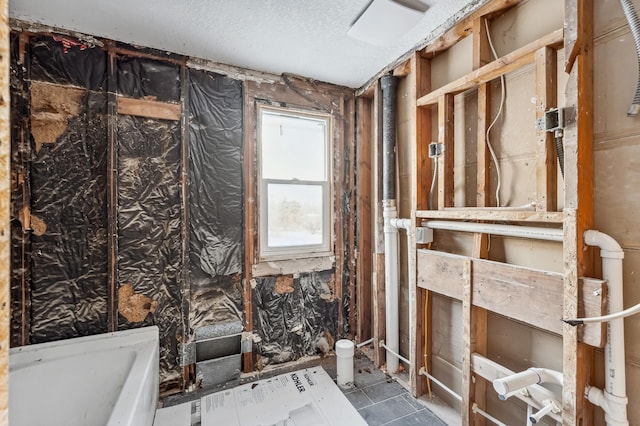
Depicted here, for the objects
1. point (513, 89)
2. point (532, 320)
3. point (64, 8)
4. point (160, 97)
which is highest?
point (64, 8)

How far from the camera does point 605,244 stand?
1.01 metres

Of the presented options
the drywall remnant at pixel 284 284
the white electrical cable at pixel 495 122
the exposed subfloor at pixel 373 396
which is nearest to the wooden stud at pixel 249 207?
the drywall remnant at pixel 284 284

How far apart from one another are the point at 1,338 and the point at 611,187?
167cm

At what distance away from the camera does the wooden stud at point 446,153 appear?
169 centimetres

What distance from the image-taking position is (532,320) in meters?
1.24

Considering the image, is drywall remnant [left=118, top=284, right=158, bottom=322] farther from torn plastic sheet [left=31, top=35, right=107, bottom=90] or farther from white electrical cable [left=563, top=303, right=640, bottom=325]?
white electrical cable [left=563, top=303, right=640, bottom=325]

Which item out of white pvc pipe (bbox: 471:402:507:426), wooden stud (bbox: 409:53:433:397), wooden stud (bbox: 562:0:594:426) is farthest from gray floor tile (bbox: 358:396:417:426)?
wooden stud (bbox: 562:0:594:426)

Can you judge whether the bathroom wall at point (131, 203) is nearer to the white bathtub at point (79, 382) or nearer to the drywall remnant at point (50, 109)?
the drywall remnant at point (50, 109)

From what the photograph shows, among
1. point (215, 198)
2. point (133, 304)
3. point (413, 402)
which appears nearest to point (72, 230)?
point (133, 304)

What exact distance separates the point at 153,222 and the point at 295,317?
129cm

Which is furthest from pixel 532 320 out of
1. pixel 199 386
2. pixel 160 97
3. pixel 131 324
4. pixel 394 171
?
pixel 160 97

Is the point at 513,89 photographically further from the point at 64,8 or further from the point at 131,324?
the point at 131,324

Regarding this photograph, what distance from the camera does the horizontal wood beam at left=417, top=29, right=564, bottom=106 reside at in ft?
3.88

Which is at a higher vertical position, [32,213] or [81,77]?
[81,77]
